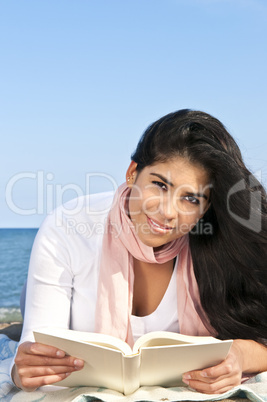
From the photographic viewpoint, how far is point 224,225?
268cm

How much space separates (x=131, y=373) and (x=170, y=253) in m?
0.83

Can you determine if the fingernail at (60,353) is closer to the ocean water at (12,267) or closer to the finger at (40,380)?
the finger at (40,380)

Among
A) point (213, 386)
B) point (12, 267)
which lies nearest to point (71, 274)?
point (213, 386)

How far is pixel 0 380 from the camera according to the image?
241 centimetres

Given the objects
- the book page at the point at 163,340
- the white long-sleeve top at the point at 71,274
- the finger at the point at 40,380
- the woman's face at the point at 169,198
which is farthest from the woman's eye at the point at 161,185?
the finger at the point at 40,380

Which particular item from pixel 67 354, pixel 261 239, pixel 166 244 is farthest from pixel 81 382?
pixel 261 239

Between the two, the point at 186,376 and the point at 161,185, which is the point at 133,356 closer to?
the point at 186,376

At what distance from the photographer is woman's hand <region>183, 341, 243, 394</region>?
2.09 m

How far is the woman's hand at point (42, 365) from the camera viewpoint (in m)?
1.97

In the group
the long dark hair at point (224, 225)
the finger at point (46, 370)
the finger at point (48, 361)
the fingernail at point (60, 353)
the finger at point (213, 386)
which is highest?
the long dark hair at point (224, 225)

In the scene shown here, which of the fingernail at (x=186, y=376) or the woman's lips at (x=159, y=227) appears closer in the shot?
the fingernail at (x=186, y=376)

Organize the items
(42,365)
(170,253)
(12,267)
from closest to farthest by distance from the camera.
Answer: (42,365) → (170,253) → (12,267)

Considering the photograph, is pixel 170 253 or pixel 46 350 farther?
pixel 170 253

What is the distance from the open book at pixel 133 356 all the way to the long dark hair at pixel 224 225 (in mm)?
665
